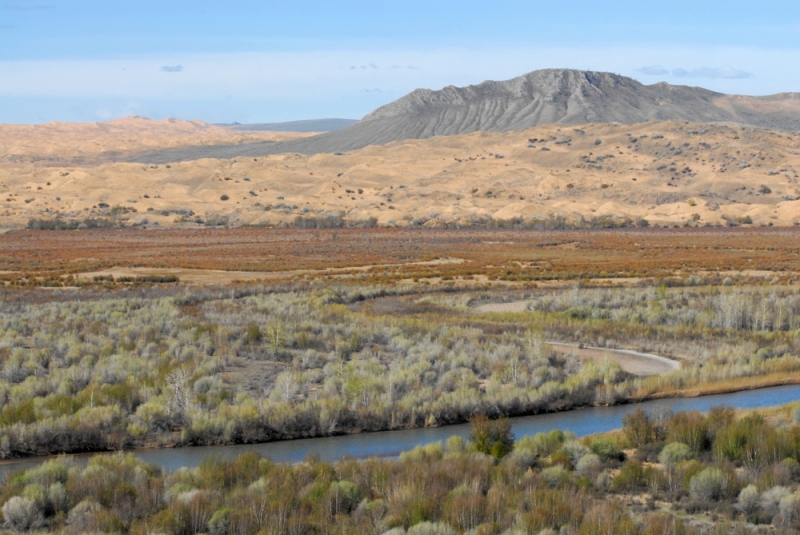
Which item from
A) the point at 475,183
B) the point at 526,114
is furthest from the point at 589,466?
the point at 526,114

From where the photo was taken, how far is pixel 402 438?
659 inches

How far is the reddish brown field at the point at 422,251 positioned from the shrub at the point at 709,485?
107ft

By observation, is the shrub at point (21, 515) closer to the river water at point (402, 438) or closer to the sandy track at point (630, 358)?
the river water at point (402, 438)


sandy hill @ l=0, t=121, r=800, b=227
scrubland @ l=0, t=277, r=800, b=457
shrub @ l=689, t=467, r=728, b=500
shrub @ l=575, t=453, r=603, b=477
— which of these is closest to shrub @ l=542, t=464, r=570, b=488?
shrub @ l=575, t=453, r=603, b=477

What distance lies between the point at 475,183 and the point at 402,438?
106 meters

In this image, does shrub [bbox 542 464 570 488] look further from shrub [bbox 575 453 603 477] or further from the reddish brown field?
the reddish brown field

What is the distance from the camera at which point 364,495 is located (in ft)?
38.7

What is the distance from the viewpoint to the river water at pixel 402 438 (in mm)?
15391

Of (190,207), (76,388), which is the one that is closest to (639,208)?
(190,207)

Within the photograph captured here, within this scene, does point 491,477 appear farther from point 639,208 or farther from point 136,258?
point 639,208

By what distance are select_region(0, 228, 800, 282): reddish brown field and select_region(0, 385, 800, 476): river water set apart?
24847 millimetres

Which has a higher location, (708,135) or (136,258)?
(708,135)

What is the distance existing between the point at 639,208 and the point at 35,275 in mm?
73887

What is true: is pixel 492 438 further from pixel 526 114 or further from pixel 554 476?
pixel 526 114
